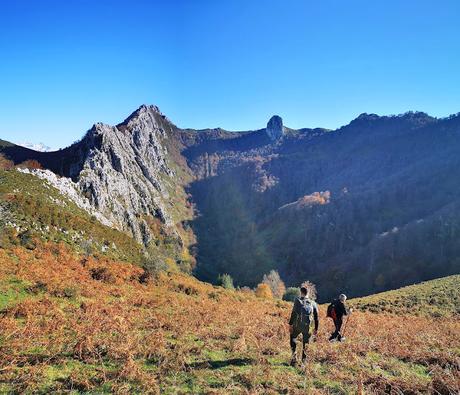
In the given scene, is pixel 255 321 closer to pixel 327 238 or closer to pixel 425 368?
pixel 425 368

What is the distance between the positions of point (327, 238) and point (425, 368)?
451 feet

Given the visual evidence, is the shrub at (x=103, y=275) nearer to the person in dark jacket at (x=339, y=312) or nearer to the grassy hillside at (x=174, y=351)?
the grassy hillside at (x=174, y=351)

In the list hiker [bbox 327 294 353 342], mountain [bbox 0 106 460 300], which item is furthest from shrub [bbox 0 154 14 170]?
hiker [bbox 327 294 353 342]

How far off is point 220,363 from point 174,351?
65.7 inches

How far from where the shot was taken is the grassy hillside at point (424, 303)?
31.1 meters

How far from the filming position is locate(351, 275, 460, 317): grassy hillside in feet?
102

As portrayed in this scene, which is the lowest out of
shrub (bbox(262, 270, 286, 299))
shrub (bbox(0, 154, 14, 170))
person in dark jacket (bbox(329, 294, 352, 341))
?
shrub (bbox(262, 270, 286, 299))

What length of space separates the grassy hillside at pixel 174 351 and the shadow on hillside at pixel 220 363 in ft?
0.12

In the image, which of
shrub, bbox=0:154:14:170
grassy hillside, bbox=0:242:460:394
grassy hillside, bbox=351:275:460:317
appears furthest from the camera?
shrub, bbox=0:154:14:170

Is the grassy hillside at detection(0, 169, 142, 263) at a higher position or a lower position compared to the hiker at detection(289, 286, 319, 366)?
higher

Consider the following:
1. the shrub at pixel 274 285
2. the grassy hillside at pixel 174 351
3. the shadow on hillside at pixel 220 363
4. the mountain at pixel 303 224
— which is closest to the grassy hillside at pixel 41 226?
the grassy hillside at pixel 174 351

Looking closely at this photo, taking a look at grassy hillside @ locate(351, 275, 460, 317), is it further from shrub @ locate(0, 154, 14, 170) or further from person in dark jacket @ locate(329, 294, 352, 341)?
shrub @ locate(0, 154, 14, 170)

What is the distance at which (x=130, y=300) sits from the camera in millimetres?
19188

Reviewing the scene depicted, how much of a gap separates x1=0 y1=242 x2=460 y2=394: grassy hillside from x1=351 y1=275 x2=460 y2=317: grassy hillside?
45.7ft
